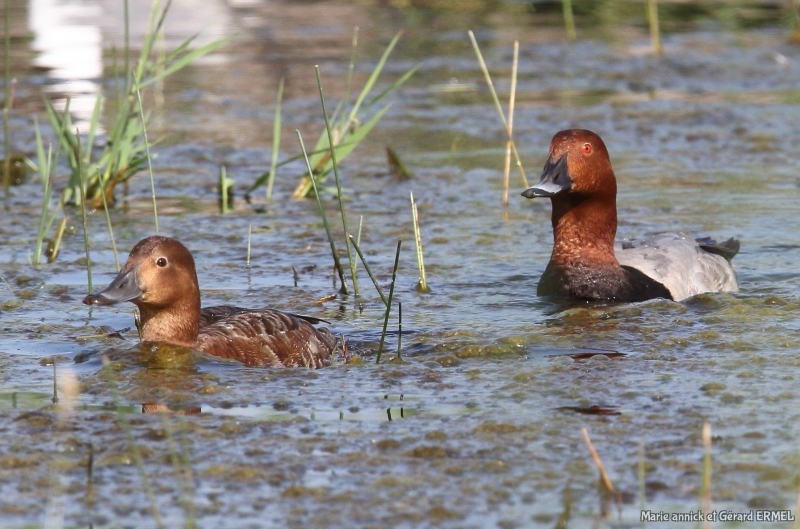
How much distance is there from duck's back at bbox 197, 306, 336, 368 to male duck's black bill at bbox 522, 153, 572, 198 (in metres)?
1.81

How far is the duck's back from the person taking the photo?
549cm

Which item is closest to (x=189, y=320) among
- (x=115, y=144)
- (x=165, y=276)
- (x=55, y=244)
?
(x=165, y=276)

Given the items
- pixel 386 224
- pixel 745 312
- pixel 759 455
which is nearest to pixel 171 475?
pixel 759 455

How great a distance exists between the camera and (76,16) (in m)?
16.5

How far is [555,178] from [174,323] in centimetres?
249

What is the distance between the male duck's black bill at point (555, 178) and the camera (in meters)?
6.85

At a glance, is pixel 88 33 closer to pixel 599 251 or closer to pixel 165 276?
pixel 599 251

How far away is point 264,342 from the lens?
5.50m

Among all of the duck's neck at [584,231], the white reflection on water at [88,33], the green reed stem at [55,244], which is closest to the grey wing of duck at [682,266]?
the duck's neck at [584,231]

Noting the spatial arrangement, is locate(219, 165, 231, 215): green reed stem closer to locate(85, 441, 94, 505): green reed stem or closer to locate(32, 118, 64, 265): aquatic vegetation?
locate(32, 118, 64, 265): aquatic vegetation

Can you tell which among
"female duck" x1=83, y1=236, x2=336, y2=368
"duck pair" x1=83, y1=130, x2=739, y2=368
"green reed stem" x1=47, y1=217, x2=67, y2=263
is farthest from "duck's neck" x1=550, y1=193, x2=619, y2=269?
"green reed stem" x1=47, y1=217, x2=67, y2=263

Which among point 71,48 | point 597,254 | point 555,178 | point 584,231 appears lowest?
point 597,254

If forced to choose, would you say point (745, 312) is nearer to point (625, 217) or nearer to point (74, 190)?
point (625, 217)

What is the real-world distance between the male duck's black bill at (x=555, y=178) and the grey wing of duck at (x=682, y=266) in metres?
0.62
